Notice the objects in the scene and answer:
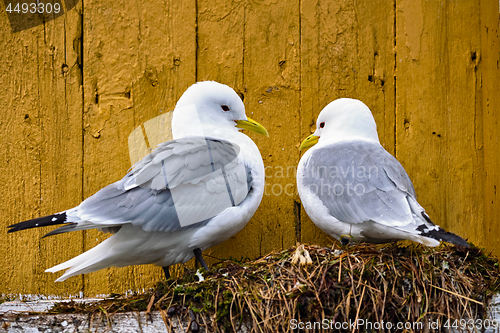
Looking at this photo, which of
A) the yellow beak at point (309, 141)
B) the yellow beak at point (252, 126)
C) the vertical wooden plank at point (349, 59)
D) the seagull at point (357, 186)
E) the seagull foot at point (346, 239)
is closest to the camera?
the seagull at point (357, 186)

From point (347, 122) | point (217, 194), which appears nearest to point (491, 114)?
point (347, 122)

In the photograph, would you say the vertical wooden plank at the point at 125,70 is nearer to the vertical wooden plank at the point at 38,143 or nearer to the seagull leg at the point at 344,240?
the vertical wooden plank at the point at 38,143

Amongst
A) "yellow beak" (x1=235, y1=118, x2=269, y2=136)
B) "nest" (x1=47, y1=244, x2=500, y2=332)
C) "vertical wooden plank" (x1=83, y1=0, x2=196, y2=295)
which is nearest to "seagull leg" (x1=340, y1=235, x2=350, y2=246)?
"nest" (x1=47, y1=244, x2=500, y2=332)

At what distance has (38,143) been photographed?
8.43ft

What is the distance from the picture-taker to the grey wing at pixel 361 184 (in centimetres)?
206

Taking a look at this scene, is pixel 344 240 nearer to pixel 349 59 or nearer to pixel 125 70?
pixel 349 59

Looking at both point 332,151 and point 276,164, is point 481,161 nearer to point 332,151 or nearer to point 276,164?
point 332,151

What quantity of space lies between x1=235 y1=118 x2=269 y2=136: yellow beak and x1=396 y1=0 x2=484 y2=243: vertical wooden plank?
0.87 metres

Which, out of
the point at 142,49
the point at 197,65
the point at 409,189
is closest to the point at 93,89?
the point at 142,49

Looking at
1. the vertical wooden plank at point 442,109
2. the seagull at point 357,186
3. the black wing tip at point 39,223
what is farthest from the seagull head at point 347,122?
the black wing tip at point 39,223

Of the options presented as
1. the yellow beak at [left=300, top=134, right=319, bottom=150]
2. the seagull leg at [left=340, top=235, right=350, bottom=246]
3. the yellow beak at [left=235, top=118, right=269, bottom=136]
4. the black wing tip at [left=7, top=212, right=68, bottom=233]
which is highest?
the yellow beak at [left=235, top=118, right=269, bottom=136]

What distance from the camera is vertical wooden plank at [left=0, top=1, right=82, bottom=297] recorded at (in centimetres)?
248

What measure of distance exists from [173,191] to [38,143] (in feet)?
3.61

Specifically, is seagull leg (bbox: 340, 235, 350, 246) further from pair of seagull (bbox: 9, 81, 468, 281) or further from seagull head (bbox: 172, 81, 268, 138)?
seagull head (bbox: 172, 81, 268, 138)
